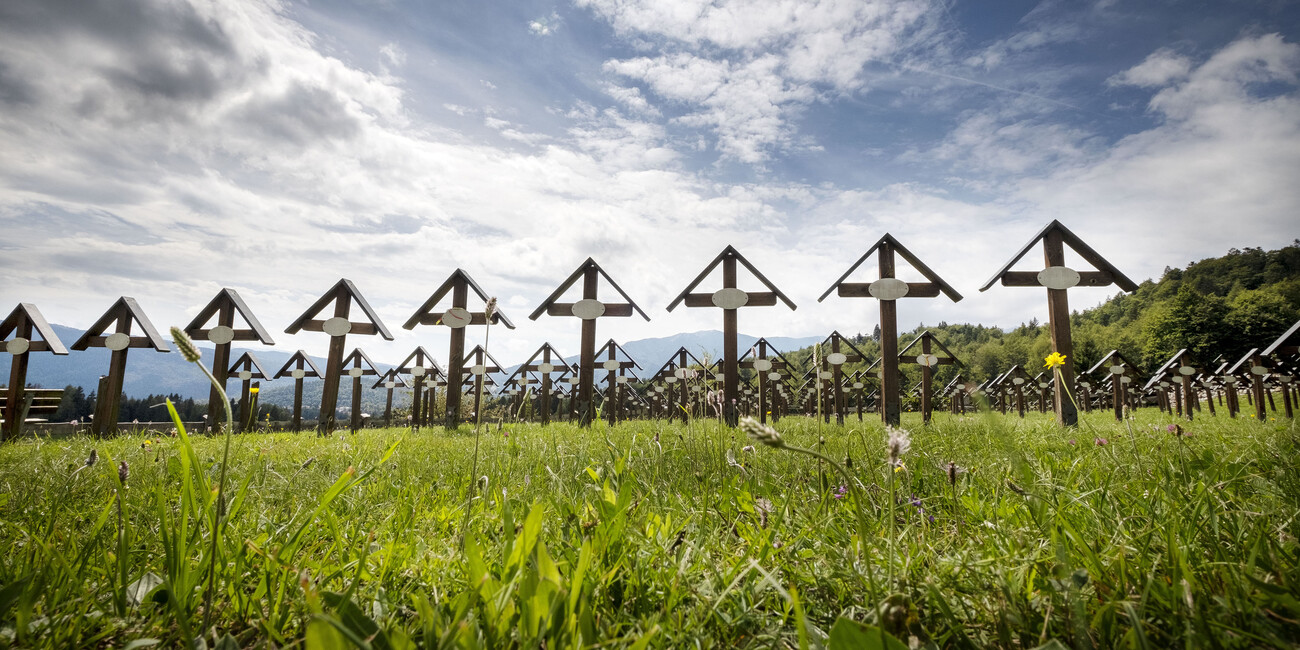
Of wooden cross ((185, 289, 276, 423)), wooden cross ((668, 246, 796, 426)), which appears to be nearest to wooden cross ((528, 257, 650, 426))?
wooden cross ((668, 246, 796, 426))

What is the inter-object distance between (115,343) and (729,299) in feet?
42.8

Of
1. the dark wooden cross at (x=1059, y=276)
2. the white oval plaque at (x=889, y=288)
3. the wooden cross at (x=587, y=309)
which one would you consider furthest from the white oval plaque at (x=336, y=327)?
the dark wooden cross at (x=1059, y=276)

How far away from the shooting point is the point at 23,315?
1112cm

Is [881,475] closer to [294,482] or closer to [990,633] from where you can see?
[990,633]

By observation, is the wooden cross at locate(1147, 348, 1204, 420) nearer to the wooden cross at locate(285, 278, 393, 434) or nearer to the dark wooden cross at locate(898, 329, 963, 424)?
the dark wooden cross at locate(898, 329, 963, 424)

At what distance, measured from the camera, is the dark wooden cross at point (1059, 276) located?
8.83m

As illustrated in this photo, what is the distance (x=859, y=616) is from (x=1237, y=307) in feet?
254

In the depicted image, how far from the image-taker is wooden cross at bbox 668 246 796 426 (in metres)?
10.1

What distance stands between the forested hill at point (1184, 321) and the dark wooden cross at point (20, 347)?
1758cm

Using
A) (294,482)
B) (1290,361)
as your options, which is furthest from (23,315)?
(1290,361)

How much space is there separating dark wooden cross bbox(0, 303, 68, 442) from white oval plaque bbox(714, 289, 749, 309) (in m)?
12.4

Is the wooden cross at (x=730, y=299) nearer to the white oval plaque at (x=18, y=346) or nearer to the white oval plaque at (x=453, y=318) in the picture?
the white oval plaque at (x=453, y=318)

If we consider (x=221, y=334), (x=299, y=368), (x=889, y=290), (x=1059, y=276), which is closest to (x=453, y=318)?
(x=889, y=290)

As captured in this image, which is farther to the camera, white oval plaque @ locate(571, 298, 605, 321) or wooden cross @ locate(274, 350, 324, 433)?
wooden cross @ locate(274, 350, 324, 433)
